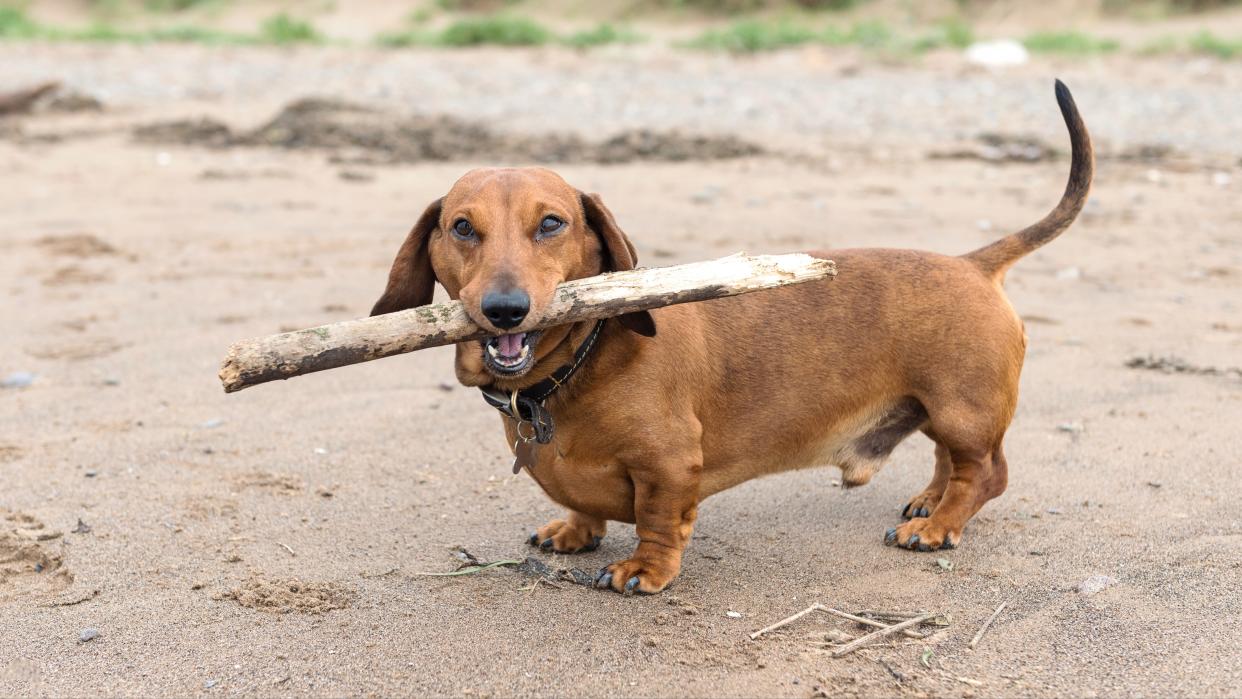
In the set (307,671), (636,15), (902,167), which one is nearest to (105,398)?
(307,671)

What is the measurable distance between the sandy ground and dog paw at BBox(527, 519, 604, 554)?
6 centimetres

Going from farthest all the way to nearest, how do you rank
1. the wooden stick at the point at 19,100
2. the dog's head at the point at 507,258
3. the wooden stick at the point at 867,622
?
the wooden stick at the point at 19,100
the wooden stick at the point at 867,622
the dog's head at the point at 507,258

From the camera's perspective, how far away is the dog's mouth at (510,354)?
3320mm

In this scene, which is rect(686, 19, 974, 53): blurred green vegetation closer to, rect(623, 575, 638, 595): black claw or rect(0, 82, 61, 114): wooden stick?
rect(0, 82, 61, 114): wooden stick

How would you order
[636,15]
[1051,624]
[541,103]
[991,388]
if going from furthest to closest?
[636,15] < [541,103] < [991,388] < [1051,624]

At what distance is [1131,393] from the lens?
5.43 m

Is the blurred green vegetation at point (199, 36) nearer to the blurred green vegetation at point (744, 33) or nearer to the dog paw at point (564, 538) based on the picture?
the blurred green vegetation at point (744, 33)

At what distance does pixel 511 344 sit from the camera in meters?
3.33

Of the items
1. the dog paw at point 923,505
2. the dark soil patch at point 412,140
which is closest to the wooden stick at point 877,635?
the dog paw at point 923,505

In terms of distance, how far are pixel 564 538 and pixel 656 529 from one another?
1.53ft

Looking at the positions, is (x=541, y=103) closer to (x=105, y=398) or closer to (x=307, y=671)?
(x=105, y=398)

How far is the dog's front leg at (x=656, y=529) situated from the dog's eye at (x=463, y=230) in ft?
2.80

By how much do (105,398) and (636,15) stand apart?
21915 mm

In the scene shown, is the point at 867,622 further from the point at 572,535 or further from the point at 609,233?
the point at 609,233
